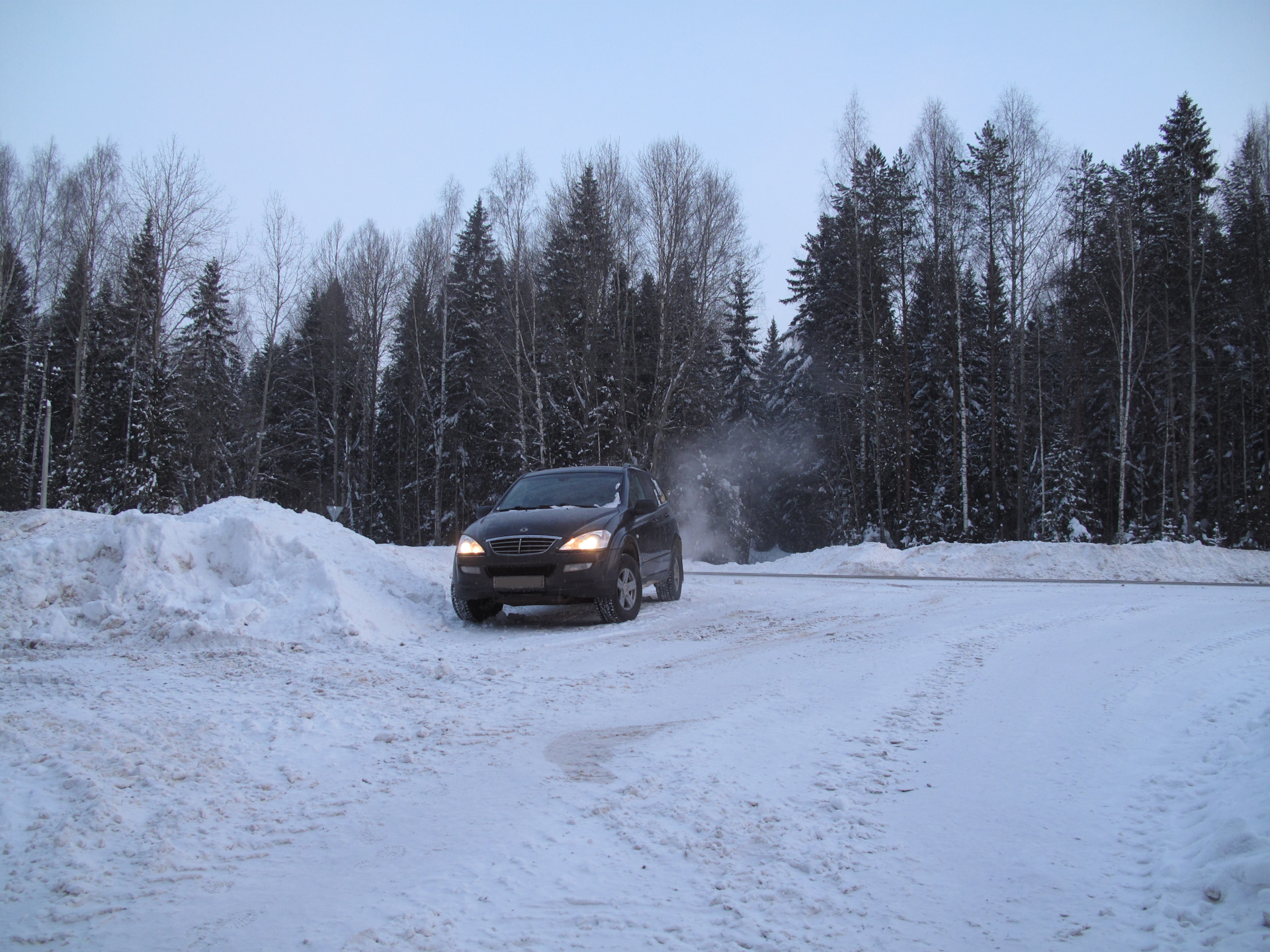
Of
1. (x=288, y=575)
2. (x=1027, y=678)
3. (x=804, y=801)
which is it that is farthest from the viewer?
(x=288, y=575)

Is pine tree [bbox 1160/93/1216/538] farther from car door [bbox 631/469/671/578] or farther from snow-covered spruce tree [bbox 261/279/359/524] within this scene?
snow-covered spruce tree [bbox 261/279/359/524]

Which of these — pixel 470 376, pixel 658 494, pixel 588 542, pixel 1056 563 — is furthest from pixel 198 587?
pixel 470 376

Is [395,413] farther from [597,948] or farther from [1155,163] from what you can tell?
[597,948]

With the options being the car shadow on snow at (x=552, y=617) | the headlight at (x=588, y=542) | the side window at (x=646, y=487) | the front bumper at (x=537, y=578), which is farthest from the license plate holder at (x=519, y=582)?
the side window at (x=646, y=487)

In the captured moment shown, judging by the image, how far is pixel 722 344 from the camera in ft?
97.5

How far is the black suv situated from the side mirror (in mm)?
30

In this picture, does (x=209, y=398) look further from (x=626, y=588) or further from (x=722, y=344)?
(x=626, y=588)

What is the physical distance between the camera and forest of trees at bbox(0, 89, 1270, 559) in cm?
2734

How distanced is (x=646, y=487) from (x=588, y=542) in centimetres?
278

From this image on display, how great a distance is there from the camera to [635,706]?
529 cm

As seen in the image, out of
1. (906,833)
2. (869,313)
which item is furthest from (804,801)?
(869,313)

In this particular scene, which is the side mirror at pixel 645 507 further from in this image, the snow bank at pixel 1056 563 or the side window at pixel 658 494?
the snow bank at pixel 1056 563

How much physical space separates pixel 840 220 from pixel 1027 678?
27345 millimetres

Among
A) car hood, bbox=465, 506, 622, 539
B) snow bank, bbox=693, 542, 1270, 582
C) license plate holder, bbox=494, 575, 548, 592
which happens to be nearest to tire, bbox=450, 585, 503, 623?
license plate holder, bbox=494, 575, 548, 592
